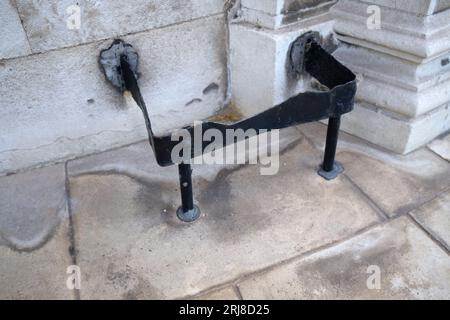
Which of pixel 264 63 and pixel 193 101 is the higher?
pixel 264 63

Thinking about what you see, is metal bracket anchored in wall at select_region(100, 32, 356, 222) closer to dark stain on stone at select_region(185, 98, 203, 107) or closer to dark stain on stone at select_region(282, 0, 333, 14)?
dark stain on stone at select_region(282, 0, 333, 14)

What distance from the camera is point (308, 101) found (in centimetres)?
178

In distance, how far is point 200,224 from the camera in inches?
76.1

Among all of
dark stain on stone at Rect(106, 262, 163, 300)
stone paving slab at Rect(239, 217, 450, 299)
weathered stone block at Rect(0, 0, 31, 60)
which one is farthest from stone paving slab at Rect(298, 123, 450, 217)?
weathered stone block at Rect(0, 0, 31, 60)

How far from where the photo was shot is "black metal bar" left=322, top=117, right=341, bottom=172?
1.97 m

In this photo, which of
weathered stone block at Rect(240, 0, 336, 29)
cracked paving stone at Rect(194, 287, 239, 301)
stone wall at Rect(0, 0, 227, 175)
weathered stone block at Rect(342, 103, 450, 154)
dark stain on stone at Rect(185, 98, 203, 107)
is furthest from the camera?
dark stain on stone at Rect(185, 98, 203, 107)

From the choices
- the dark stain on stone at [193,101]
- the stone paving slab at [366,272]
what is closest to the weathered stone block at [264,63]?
the dark stain on stone at [193,101]

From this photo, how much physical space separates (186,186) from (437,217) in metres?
1.16

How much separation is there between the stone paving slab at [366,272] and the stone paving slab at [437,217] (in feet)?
0.17

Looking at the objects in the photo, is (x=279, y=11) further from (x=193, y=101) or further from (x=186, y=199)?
(x=186, y=199)

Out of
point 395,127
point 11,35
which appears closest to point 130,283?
point 11,35

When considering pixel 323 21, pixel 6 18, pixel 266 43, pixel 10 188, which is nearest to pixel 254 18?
pixel 266 43

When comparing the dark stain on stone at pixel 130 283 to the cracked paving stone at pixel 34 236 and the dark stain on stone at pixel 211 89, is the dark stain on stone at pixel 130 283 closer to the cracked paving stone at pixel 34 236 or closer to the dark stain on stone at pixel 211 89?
the cracked paving stone at pixel 34 236

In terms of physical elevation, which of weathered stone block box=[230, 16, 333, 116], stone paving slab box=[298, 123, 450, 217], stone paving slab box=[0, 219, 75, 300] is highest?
weathered stone block box=[230, 16, 333, 116]
